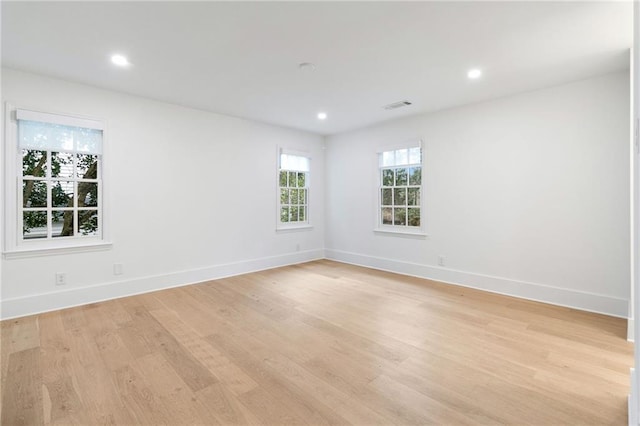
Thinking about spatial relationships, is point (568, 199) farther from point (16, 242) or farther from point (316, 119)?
point (16, 242)

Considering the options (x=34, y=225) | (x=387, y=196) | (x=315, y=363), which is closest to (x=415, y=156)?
(x=387, y=196)

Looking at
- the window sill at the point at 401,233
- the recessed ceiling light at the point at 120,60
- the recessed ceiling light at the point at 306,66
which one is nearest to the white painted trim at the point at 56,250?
the recessed ceiling light at the point at 120,60

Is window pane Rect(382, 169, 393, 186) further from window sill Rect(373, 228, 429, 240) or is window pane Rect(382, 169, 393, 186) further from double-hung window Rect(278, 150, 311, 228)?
double-hung window Rect(278, 150, 311, 228)

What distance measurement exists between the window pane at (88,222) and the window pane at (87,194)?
0.10 m

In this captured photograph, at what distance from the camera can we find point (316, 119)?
5020 mm

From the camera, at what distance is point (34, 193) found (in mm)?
3316

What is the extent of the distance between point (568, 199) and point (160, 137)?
528cm

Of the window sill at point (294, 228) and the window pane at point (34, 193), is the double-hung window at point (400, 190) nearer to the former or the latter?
the window sill at point (294, 228)

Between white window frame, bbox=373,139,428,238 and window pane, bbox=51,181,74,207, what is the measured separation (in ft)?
14.6

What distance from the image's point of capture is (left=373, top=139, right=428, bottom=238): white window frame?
4770 millimetres

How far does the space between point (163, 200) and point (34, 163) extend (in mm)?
1366

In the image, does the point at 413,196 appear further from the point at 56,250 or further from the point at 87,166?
the point at 56,250

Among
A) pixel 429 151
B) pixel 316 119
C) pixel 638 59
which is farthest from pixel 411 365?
pixel 316 119

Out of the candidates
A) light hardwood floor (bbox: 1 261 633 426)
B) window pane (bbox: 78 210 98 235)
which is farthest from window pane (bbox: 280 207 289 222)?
window pane (bbox: 78 210 98 235)
